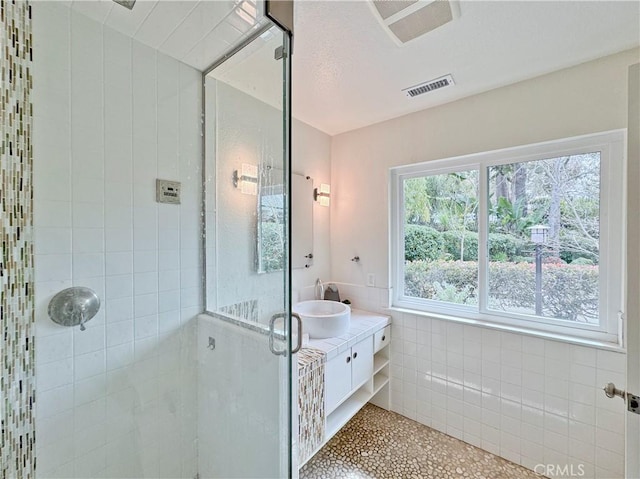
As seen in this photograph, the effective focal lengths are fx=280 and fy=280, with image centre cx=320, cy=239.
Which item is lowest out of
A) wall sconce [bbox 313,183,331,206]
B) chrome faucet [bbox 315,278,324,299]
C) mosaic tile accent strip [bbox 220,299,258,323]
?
chrome faucet [bbox 315,278,324,299]

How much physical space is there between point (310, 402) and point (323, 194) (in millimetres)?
1668

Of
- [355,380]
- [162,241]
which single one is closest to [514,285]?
[355,380]

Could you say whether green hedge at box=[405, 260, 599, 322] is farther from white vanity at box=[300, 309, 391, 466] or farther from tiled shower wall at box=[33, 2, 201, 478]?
tiled shower wall at box=[33, 2, 201, 478]

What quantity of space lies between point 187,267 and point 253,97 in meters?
1.01

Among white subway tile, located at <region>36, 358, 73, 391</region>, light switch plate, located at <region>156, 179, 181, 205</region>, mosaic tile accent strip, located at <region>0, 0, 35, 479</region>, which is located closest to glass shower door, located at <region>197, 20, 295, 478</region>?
light switch plate, located at <region>156, 179, 181, 205</region>

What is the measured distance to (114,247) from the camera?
51.3 inches

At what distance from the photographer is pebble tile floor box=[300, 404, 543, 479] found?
1.68m

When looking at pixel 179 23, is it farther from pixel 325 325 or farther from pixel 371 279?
pixel 371 279

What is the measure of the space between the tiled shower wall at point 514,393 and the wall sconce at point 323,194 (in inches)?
44.1

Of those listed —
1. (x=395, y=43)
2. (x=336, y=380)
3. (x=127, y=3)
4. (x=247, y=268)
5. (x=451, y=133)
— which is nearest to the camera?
(x=127, y=3)

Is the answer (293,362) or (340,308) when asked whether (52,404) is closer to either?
(293,362)

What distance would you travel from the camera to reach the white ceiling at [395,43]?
1.23 m

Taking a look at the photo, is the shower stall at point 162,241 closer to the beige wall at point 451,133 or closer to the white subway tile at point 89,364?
the white subway tile at point 89,364

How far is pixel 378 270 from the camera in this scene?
2404 millimetres
